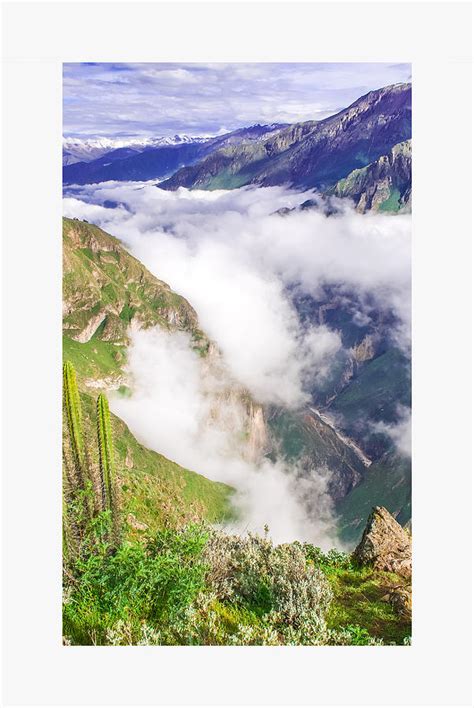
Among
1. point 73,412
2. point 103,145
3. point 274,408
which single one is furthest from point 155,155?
point 274,408

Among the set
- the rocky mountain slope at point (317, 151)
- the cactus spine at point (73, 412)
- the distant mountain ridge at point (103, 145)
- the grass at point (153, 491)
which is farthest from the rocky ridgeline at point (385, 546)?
the distant mountain ridge at point (103, 145)

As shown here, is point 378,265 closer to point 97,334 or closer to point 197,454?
point 97,334

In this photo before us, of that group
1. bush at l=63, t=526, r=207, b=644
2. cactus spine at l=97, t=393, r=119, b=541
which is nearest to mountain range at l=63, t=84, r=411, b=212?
cactus spine at l=97, t=393, r=119, b=541

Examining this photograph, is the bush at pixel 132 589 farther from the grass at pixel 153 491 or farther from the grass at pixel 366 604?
the grass at pixel 366 604

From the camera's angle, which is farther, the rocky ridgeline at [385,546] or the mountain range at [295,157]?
the mountain range at [295,157]
